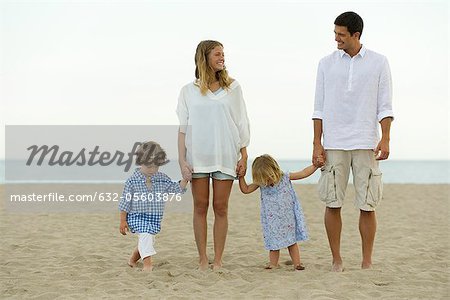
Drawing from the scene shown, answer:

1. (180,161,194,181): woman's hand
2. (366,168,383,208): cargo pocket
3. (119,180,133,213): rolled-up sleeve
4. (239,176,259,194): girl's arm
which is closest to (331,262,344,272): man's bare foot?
(366,168,383,208): cargo pocket

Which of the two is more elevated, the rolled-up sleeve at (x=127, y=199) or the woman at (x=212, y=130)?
the woman at (x=212, y=130)

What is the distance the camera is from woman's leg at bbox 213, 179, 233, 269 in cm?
482

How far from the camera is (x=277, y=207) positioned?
510 centimetres

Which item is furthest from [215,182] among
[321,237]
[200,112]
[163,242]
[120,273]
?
[321,237]

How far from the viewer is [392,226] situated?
8461 millimetres

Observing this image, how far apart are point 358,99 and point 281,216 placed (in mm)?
1180

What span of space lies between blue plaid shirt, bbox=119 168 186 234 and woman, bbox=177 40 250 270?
338mm

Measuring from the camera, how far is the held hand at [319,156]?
4789mm

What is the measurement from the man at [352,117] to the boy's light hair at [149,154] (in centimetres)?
129

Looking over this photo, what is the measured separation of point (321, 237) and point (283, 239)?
240 centimetres

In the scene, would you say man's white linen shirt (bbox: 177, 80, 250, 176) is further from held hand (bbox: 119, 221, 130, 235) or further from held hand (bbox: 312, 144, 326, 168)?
held hand (bbox: 119, 221, 130, 235)

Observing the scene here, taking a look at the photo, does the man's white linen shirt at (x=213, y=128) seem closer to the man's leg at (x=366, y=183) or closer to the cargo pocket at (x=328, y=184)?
the cargo pocket at (x=328, y=184)

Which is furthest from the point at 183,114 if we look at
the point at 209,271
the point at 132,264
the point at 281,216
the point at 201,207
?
the point at 132,264

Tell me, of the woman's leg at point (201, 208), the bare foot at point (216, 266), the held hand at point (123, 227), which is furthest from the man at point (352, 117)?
the held hand at point (123, 227)
